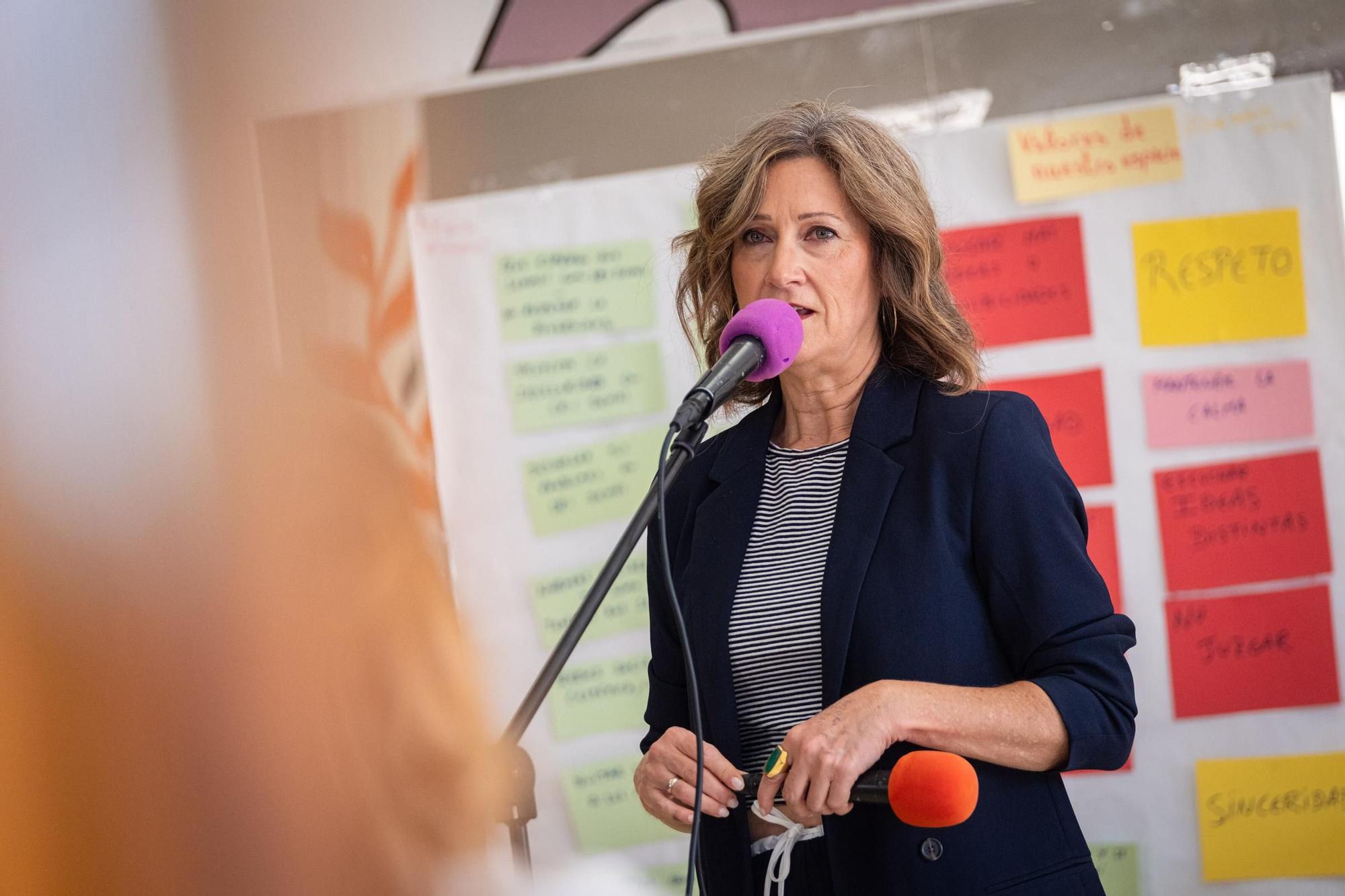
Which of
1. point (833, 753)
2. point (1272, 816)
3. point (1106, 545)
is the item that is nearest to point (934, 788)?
point (833, 753)

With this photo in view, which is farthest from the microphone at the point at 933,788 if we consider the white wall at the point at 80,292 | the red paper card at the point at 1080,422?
the red paper card at the point at 1080,422

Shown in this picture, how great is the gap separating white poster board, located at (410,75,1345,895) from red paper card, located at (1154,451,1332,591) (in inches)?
0.8

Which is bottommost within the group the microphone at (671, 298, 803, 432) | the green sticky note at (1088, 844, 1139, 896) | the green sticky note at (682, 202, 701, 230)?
the green sticky note at (1088, 844, 1139, 896)

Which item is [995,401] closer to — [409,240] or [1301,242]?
[1301,242]

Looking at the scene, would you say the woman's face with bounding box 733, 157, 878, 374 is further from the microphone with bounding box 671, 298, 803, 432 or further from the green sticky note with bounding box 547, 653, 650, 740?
the green sticky note with bounding box 547, 653, 650, 740

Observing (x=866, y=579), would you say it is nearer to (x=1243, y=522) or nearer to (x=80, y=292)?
(x=80, y=292)

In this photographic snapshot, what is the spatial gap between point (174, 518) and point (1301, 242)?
1.77 meters

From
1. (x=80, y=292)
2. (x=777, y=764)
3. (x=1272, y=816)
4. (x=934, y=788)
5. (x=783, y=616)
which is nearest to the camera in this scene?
(x=80, y=292)

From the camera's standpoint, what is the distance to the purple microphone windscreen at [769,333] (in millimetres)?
890

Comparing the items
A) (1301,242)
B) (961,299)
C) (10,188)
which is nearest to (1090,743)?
(10,188)

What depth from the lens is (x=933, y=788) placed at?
2.28 ft

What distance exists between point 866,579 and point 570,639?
1.17 feet

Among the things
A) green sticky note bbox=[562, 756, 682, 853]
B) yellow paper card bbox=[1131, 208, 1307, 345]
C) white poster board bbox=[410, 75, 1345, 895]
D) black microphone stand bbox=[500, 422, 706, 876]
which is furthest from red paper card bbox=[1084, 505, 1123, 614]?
black microphone stand bbox=[500, 422, 706, 876]

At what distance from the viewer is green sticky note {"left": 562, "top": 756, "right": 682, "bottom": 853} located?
196 centimetres
